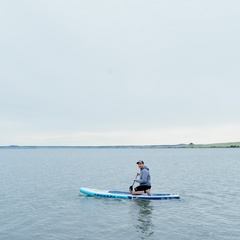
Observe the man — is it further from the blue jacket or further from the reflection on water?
the reflection on water

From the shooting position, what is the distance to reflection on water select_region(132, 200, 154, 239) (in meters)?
17.5

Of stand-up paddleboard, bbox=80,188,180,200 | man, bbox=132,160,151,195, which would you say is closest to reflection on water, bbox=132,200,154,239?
stand-up paddleboard, bbox=80,188,180,200

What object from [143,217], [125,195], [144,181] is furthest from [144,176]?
[143,217]

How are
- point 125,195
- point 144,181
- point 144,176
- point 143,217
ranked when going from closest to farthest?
1. point 143,217
2. point 144,176
3. point 144,181
4. point 125,195

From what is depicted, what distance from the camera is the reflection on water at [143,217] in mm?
17466

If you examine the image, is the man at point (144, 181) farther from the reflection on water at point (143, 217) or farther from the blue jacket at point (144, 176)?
the reflection on water at point (143, 217)

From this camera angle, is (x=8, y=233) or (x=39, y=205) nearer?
(x=8, y=233)

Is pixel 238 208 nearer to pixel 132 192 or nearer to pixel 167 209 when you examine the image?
pixel 167 209

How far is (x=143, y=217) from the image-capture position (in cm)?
2058

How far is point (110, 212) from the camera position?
21.9 meters

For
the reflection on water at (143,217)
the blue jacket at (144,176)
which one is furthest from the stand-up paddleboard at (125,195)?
the blue jacket at (144,176)

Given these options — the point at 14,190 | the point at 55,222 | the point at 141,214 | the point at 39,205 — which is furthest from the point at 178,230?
the point at 14,190

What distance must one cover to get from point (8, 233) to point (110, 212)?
7528 mm

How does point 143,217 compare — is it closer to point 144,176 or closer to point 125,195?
point 144,176
